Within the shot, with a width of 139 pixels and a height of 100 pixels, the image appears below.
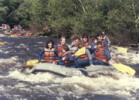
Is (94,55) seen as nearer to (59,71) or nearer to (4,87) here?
(59,71)

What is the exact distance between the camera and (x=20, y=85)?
8008 mm

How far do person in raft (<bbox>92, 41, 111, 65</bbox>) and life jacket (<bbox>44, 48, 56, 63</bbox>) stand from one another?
1.45 metres

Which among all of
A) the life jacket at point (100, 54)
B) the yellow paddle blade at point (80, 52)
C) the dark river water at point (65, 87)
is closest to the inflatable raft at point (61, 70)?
the dark river water at point (65, 87)

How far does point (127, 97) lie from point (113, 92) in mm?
496

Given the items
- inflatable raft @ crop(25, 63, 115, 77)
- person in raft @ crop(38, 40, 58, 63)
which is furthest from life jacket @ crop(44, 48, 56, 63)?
inflatable raft @ crop(25, 63, 115, 77)

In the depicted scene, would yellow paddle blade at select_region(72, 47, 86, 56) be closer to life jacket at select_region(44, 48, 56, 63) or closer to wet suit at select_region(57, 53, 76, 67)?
wet suit at select_region(57, 53, 76, 67)

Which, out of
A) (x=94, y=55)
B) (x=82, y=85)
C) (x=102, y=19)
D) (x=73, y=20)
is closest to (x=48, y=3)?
(x=73, y=20)

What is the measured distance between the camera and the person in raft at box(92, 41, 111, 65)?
32.4 feet

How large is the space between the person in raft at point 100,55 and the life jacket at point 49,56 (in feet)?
4.75

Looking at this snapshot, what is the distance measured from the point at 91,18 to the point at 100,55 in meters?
13.1

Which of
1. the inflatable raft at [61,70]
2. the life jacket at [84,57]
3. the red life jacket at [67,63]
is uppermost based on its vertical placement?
the life jacket at [84,57]

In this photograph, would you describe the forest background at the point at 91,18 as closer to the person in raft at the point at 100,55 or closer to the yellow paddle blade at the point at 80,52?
the person in raft at the point at 100,55

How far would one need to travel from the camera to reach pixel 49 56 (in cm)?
976

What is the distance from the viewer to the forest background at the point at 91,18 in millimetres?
21547
